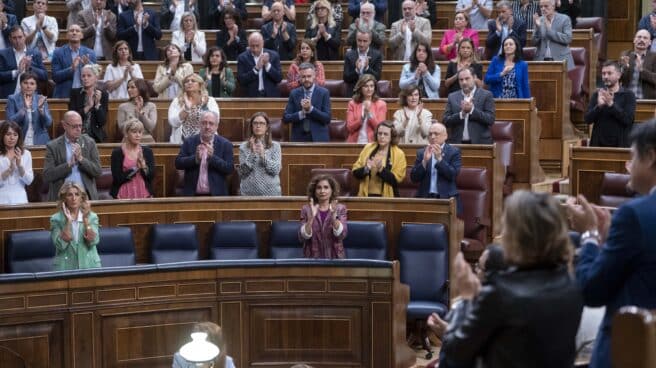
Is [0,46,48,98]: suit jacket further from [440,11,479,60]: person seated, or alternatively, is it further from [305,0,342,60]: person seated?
[440,11,479,60]: person seated

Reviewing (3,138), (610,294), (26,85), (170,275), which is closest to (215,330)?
(170,275)

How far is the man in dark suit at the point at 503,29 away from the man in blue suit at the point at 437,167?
8.57ft

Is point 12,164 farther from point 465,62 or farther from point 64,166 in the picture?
point 465,62

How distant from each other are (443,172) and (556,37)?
115 inches

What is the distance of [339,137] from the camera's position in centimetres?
892

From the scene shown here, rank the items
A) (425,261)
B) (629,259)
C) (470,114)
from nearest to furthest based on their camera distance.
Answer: (629,259)
(425,261)
(470,114)

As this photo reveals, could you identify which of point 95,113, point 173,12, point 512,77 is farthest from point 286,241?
point 173,12

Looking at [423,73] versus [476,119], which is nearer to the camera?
[476,119]

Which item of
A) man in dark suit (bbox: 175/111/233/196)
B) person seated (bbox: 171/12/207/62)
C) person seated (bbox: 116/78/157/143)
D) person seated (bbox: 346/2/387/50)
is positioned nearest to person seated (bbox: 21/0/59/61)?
person seated (bbox: 171/12/207/62)

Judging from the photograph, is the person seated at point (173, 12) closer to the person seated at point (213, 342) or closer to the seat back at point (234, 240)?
the seat back at point (234, 240)

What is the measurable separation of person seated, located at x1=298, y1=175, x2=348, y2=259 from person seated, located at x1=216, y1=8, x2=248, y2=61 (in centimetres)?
361

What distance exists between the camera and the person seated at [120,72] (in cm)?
934

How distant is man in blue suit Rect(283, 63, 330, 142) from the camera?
870cm

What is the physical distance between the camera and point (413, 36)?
1018 centimetres
